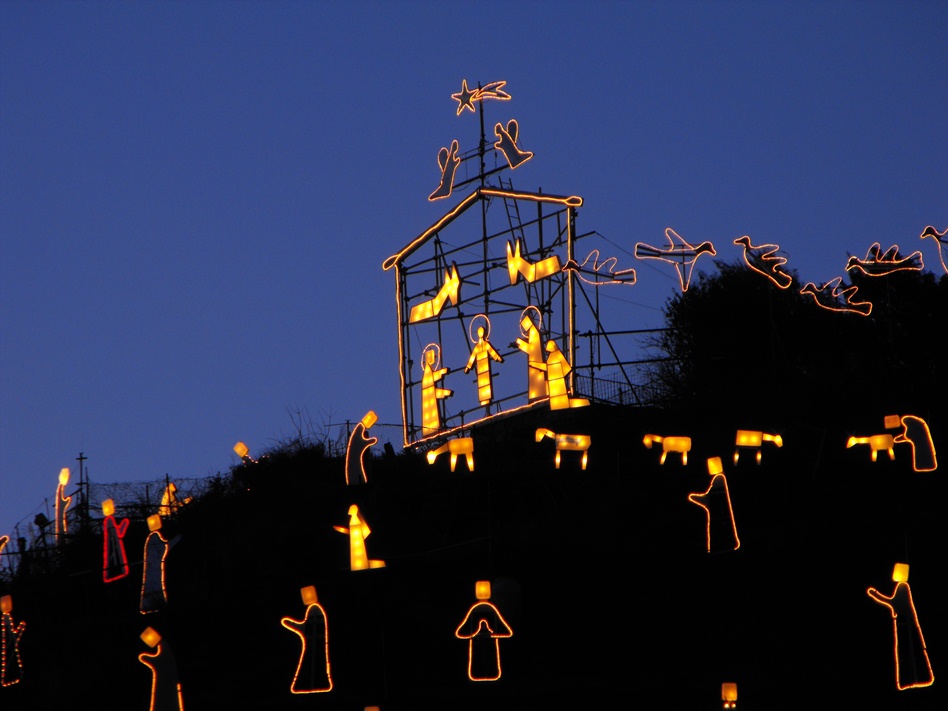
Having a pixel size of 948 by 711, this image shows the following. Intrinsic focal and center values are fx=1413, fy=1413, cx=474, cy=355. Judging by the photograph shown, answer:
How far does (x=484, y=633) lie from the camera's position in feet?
65.6

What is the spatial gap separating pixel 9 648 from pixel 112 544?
8.83 ft

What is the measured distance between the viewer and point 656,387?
32406 millimetres

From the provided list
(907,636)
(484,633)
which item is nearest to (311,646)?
(484,633)

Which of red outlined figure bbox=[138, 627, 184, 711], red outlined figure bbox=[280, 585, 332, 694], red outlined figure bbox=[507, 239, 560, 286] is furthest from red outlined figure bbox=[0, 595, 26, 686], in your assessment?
red outlined figure bbox=[507, 239, 560, 286]

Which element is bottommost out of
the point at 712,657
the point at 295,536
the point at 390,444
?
the point at 712,657

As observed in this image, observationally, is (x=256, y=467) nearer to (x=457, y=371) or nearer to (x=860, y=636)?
(x=457, y=371)

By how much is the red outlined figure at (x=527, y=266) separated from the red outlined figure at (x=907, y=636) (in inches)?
400

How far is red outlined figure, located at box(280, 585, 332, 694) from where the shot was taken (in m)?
19.9

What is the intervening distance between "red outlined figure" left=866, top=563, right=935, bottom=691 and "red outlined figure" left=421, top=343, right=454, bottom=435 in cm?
1166

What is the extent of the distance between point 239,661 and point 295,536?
4069 millimetres

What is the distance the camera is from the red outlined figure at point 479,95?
2973 cm

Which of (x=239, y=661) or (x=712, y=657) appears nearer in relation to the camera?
(x=712, y=657)

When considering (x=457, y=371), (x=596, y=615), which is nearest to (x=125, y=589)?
(x=457, y=371)

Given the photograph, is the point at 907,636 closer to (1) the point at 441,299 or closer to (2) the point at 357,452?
(2) the point at 357,452
